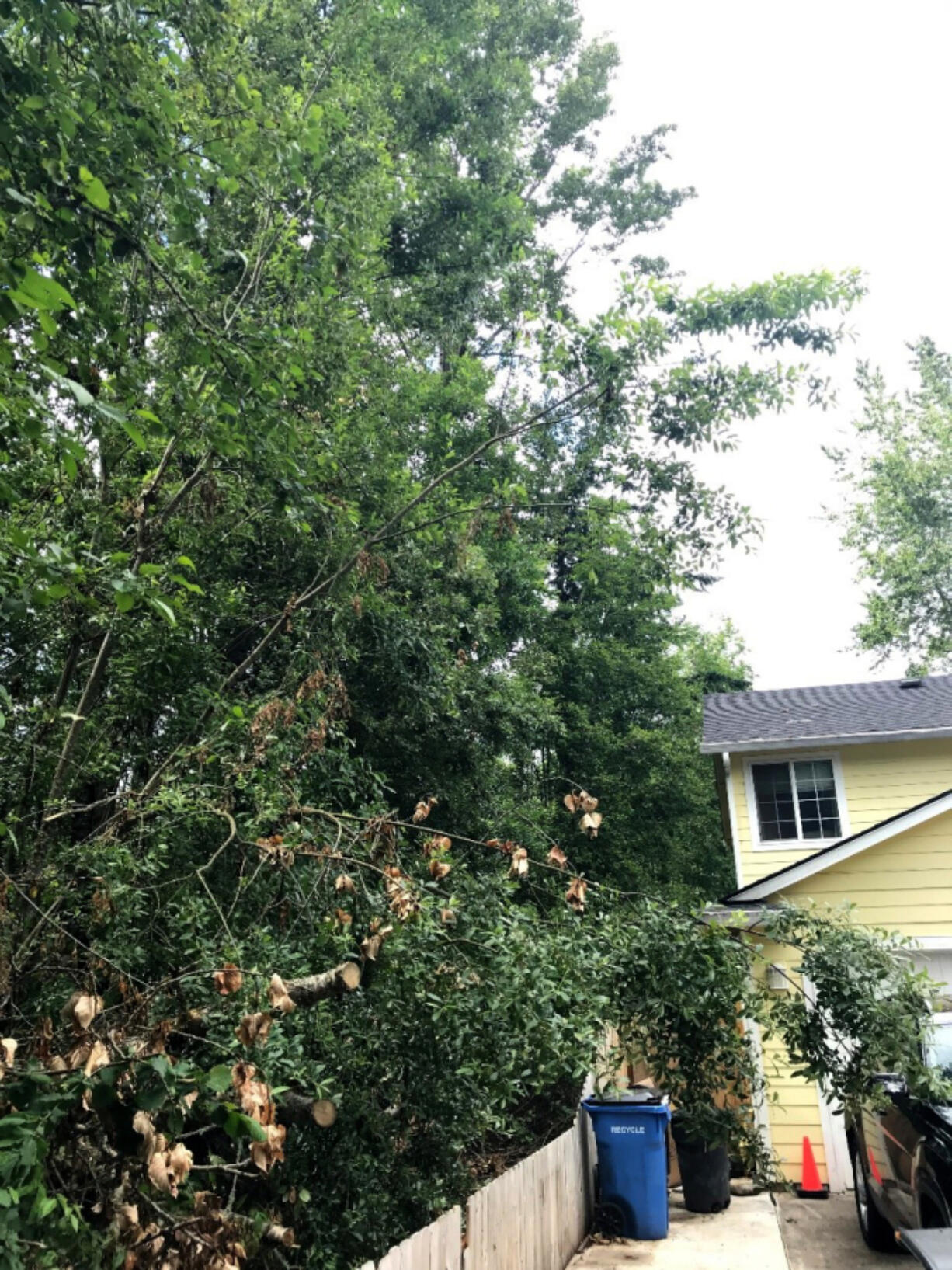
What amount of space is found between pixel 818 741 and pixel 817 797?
91cm

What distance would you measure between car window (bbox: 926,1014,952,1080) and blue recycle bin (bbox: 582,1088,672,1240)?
7.21 feet

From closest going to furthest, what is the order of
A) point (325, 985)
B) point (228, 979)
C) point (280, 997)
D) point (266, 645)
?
point (280, 997)
point (228, 979)
point (325, 985)
point (266, 645)

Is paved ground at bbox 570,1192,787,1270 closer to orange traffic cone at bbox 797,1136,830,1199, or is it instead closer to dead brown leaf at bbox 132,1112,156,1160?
orange traffic cone at bbox 797,1136,830,1199

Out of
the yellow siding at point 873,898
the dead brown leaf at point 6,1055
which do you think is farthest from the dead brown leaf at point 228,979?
the yellow siding at point 873,898

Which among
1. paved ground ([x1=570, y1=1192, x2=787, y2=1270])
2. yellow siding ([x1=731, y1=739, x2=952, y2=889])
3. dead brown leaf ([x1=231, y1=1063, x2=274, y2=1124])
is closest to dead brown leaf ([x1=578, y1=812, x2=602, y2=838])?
dead brown leaf ([x1=231, y1=1063, x2=274, y2=1124])

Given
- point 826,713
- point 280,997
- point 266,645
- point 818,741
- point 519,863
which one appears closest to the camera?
point 280,997

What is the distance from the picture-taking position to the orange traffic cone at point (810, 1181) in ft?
31.2

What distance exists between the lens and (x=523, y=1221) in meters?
5.50

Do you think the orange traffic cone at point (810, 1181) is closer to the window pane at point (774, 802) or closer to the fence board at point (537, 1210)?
the fence board at point (537, 1210)

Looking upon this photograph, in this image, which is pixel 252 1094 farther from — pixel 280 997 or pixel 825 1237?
pixel 825 1237

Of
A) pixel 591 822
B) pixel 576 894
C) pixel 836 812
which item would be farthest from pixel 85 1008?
pixel 836 812

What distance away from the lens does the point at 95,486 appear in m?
7.07

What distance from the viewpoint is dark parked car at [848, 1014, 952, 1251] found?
554 centimetres

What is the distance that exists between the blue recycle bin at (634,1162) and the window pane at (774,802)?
6128mm
